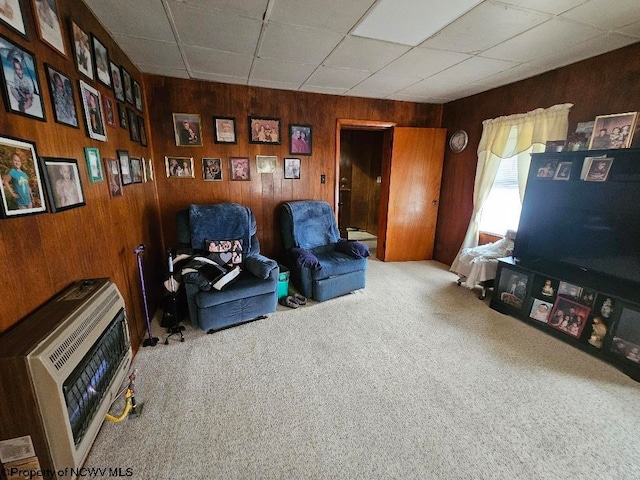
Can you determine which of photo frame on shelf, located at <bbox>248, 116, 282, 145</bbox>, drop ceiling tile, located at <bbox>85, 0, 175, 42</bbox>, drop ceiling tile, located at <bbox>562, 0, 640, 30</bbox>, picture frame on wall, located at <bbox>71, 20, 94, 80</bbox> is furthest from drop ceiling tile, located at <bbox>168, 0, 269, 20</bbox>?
drop ceiling tile, located at <bbox>562, 0, 640, 30</bbox>

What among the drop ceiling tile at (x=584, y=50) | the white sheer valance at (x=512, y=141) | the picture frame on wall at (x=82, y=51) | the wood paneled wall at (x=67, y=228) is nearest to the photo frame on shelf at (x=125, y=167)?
the wood paneled wall at (x=67, y=228)

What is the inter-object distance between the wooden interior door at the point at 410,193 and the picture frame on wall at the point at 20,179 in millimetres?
3714

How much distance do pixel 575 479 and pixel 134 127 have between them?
379 centimetres

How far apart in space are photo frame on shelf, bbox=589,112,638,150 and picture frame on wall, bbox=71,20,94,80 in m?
3.84

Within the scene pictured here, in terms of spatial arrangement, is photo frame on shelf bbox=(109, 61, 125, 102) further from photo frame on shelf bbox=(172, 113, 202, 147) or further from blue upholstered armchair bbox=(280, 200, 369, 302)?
blue upholstered armchair bbox=(280, 200, 369, 302)

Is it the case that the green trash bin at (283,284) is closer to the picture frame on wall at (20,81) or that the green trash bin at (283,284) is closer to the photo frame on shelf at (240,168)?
the photo frame on shelf at (240,168)

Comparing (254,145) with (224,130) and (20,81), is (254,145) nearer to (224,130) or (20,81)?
(224,130)

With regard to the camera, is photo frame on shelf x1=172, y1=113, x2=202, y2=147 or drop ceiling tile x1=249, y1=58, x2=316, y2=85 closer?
drop ceiling tile x1=249, y1=58, x2=316, y2=85

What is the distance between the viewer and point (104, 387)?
1.32 m

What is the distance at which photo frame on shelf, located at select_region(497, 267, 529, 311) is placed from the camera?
259 centimetres

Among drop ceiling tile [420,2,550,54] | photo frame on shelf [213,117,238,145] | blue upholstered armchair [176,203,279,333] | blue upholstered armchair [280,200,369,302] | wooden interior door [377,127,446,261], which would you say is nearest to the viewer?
drop ceiling tile [420,2,550,54]

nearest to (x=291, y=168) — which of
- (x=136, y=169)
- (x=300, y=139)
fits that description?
(x=300, y=139)

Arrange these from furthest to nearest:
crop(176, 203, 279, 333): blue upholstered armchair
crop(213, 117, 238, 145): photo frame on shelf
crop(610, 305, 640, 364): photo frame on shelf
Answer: crop(213, 117, 238, 145): photo frame on shelf → crop(176, 203, 279, 333): blue upholstered armchair → crop(610, 305, 640, 364): photo frame on shelf

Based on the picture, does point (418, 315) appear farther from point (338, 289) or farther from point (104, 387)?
point (104, 387)
